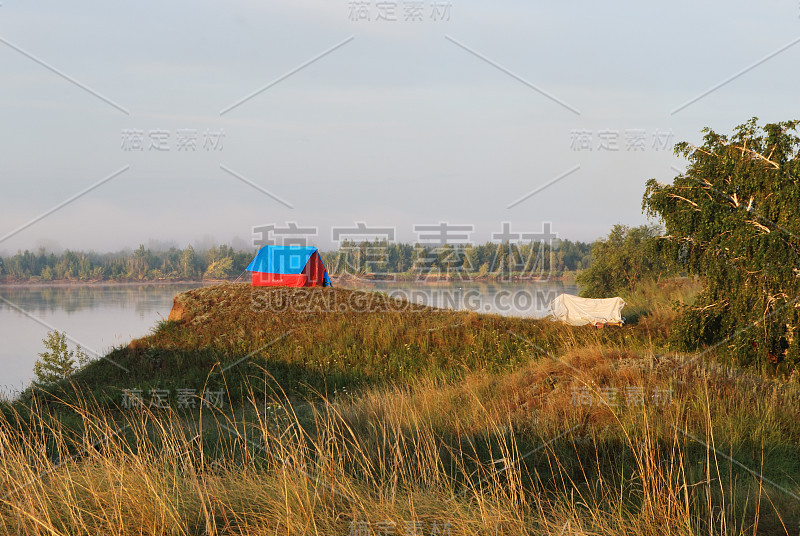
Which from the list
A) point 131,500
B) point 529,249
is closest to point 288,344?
point 131,500

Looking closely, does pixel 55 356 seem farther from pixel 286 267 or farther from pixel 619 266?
pixel 619 266

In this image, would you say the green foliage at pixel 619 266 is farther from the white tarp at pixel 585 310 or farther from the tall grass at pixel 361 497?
the tall grass at pixel 361 497

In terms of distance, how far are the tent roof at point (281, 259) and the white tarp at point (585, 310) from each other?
→ 8.77 meters

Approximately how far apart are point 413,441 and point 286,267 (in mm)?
17656

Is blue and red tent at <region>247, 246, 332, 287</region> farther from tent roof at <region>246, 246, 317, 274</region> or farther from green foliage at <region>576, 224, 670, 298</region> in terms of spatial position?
green foliage at <region>576, 224, 670, 298</region>

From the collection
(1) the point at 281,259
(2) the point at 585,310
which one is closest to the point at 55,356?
(1) the point at 281,259

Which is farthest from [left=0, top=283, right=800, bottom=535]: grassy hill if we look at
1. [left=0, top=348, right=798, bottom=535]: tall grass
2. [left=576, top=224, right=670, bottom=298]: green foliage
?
[left=576, top=224, right=670, bottom=298]: green foliage

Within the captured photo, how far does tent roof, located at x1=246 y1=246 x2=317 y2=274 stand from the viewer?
72.9 ft

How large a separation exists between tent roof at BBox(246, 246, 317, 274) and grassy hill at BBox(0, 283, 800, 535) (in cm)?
455

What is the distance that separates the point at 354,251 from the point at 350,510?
31.7 metres

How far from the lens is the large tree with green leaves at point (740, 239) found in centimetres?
962

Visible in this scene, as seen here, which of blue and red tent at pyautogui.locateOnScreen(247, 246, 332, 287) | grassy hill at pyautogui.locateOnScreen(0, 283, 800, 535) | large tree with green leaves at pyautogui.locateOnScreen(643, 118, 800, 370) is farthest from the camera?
blue and red tent at pyautogui.locateOnScreen(247, 246, 332, 287)

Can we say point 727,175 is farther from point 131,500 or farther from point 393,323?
point 131,500

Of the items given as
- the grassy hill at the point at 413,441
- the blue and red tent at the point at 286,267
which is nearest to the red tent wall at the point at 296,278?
the blue and red tent at the point at 286,267
